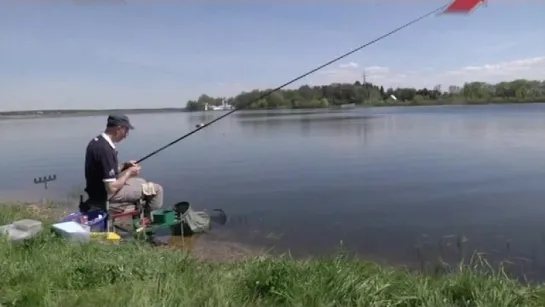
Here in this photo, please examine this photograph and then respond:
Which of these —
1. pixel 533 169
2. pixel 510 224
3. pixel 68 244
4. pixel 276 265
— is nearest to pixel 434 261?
pixel 510 224

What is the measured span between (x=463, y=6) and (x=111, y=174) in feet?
15.7

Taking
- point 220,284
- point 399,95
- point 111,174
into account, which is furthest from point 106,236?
point 399,95

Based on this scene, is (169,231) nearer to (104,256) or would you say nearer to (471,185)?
(104,256)

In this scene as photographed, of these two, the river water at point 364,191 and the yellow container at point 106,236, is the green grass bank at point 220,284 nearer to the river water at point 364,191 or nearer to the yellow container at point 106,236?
the yellow container at point 106,236

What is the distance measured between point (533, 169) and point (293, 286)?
1314 centimetres

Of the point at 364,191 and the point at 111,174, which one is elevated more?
the point at 111,174

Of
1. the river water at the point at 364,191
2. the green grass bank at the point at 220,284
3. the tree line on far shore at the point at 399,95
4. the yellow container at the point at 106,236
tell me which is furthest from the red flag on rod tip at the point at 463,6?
the tree line on far shore at the point at 399,95

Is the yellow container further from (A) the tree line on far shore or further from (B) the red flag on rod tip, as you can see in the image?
(A) the tree line on far shore

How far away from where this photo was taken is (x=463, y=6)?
16.0ft

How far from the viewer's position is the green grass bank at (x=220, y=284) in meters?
3.68

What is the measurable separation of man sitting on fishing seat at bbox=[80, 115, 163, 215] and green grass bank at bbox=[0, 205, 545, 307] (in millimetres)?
1682

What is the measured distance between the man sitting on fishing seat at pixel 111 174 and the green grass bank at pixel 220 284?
66.2 inches

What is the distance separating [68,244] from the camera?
519cm

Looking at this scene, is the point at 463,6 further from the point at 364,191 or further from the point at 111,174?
the point at 364,191
